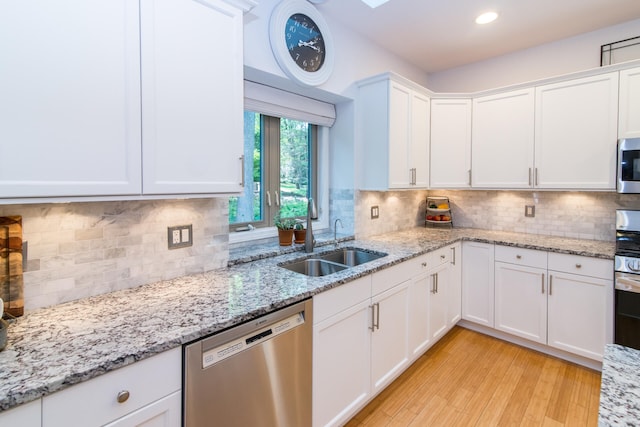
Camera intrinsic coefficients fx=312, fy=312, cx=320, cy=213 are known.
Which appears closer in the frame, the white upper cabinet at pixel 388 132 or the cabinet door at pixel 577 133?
the cabinet door at pixel 577 133

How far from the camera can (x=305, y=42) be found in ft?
7.23

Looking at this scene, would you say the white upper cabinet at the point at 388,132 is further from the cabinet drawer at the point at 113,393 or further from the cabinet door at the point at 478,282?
the cabinet drawer at the point at 113,393

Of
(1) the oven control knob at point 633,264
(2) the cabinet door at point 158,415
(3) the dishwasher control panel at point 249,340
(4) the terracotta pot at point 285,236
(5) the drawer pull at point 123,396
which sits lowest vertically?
(2) the cabinet door at point 158,415

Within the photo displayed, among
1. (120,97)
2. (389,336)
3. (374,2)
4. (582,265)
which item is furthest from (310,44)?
(582,265)

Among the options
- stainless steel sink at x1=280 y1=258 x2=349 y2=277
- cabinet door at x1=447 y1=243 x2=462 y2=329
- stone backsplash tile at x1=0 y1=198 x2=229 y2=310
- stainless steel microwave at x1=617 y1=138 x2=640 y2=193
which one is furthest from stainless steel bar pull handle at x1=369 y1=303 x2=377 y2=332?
stainless steel microwave at x1=617 y1=138 x2=640 y2=193

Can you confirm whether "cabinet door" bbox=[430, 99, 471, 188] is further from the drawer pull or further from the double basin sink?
the drawer pull

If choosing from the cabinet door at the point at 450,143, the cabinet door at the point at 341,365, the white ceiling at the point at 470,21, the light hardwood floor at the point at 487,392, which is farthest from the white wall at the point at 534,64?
the cabinet door at the point at 341,365

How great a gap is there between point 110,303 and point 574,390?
9.51 feet

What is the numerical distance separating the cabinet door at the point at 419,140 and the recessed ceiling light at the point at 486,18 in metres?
0.69

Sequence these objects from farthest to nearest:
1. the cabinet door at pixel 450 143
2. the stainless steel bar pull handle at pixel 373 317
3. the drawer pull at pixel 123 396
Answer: the cabinet door at pixel 450 143 → the stainless steel bar pull handle at pixel 373 317 → the drawer pull at pixel 123 396

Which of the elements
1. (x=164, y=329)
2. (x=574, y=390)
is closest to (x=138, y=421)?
(x=164, y=329)

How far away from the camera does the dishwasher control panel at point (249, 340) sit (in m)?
1.12

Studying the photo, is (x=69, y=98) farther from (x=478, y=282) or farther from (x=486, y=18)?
(x=478, y=282)

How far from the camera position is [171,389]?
1.03 meters
